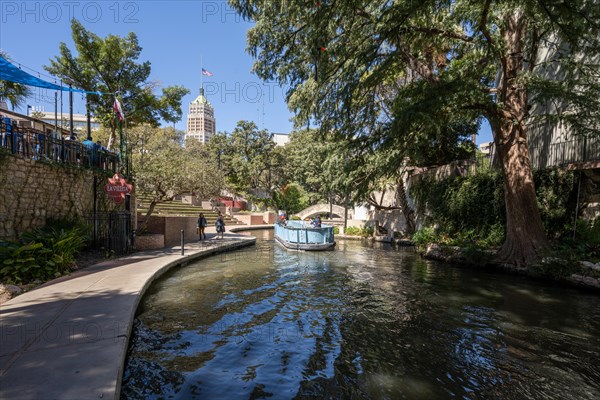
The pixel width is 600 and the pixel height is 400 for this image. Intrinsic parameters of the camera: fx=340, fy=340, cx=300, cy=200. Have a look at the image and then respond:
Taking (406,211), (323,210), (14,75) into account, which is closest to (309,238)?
(406,211)

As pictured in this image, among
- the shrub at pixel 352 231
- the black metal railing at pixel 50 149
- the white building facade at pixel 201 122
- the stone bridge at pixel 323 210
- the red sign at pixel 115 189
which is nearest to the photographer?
the black metal railing at pixel 50 149

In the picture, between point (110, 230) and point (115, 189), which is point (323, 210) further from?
point (115, 189)

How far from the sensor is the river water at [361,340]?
5035 millimetres

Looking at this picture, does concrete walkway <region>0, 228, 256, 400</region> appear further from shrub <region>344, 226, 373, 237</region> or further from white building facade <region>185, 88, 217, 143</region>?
white building facade <region>185, 88, 217, 143</region>

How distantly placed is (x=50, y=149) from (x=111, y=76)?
12810 millimetres

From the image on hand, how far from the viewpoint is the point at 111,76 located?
75.4 feet

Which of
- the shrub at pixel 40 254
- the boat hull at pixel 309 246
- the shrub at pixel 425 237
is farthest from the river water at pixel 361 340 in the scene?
the boat hull at pixel 309 246

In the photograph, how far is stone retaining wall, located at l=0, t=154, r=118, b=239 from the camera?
10.2 meters

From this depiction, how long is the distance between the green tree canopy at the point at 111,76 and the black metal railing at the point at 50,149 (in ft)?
25.6

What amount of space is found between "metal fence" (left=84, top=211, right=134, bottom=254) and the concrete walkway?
4.24 metres

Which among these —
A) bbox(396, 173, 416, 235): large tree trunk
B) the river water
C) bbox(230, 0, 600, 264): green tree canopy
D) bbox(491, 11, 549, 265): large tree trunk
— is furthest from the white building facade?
the river water

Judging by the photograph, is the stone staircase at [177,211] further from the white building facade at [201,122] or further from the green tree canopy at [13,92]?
the white building facade at [201,122]

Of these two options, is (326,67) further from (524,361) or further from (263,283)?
(524,361)

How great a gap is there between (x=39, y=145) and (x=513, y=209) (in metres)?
18.3
